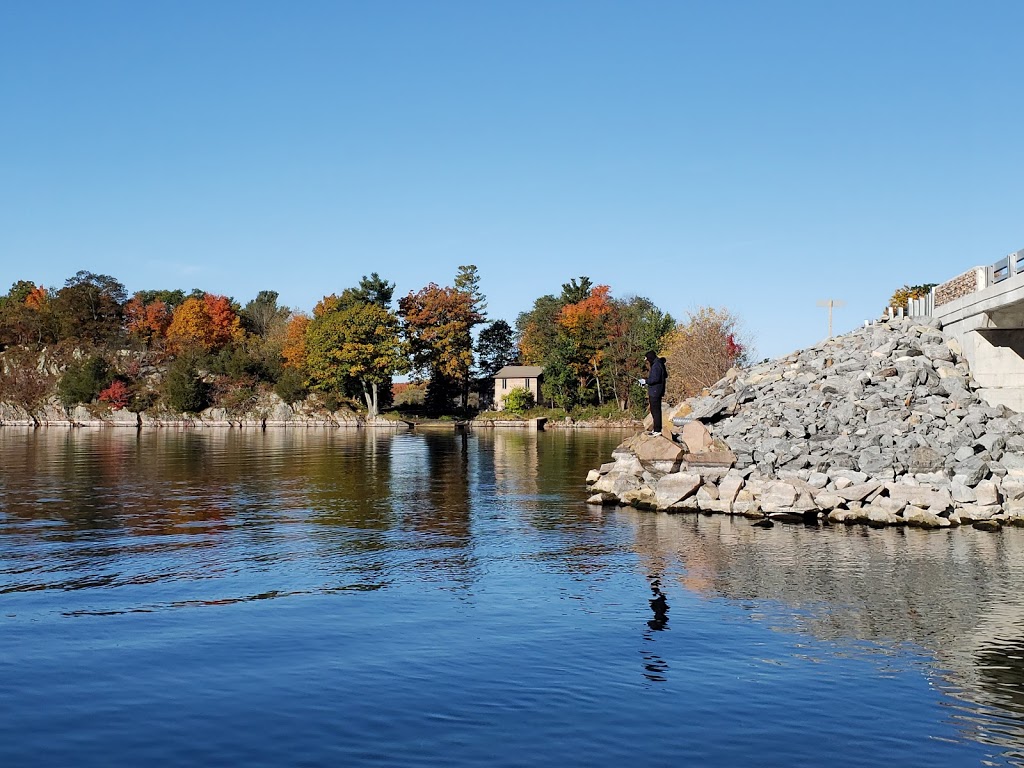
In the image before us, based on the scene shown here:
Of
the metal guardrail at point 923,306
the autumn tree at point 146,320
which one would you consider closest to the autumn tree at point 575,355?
the autumn tree at point 146,320

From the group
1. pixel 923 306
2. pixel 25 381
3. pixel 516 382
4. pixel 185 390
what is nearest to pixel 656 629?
pixel 923 306

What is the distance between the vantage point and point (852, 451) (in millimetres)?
28422

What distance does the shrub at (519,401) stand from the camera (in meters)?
114

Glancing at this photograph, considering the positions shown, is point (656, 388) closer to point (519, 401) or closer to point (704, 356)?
point (704, 356)

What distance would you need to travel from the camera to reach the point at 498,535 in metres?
24.3

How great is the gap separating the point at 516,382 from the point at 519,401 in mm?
6023

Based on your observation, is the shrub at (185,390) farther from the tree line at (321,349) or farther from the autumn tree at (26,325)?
the autumn tree at (26,325)

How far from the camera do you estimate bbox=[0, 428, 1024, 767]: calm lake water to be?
9.72m

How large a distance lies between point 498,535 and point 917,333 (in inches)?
880

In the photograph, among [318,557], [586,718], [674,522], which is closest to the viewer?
[586,718]

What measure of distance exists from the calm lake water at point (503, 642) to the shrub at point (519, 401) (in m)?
86.1

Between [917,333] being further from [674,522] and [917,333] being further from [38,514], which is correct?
[38,514]

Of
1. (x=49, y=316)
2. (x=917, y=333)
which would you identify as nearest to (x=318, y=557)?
(x=917, y=333)

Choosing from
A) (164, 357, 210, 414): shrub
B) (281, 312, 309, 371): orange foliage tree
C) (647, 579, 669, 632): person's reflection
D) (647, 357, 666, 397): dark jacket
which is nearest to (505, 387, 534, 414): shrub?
(281, 312, 309, 371): orange foliage tree
